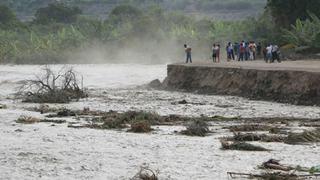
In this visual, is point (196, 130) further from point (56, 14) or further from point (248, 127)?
point (56, 14)

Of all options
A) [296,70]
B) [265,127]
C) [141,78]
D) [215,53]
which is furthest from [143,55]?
[265,127]

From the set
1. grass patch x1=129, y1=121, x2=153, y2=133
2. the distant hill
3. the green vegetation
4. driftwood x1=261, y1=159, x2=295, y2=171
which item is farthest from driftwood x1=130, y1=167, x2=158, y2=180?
the distant hill

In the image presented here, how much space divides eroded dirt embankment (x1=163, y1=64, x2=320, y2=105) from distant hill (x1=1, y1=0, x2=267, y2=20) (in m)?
88.3

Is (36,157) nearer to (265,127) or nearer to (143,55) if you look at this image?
(265,127)

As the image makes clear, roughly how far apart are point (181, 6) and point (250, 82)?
114940mm

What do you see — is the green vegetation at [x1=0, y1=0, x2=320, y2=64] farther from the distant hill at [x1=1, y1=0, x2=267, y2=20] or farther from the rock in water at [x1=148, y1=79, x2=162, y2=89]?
the distant hill at [x1=1, y1=0, x2=267, y2=20]

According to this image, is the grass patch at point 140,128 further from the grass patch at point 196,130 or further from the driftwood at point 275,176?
the driftwood at point 275,176

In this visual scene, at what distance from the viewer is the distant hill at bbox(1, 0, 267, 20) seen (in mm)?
131850

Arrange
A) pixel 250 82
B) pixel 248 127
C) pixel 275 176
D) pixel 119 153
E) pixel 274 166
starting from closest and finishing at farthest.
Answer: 1. pixel 275 176
2. pixel 274 166
3. pixel 119 153
4. pixel 248 127
5. pixel 250 82

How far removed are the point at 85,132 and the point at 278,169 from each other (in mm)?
6994

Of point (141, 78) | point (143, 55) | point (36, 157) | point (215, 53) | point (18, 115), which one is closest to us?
point (36, 157)

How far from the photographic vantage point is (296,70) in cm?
2972

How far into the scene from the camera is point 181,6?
479ft

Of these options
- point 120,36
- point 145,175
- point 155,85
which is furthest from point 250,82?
point 120,36
